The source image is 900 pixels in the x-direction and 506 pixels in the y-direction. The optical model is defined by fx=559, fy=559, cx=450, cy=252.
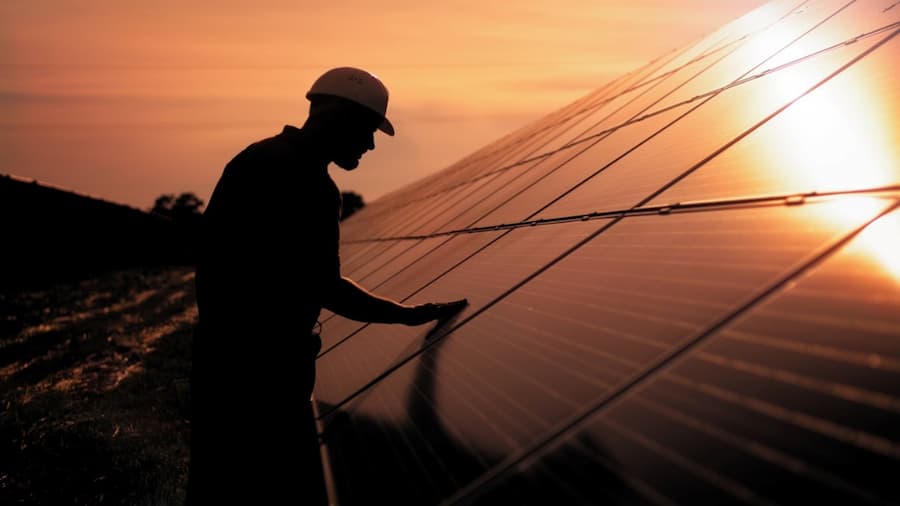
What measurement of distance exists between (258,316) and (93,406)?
5.85 metres

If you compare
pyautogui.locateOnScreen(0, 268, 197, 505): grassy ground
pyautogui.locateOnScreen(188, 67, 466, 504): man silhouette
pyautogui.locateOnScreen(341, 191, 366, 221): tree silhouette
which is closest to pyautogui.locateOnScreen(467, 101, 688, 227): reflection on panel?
pyautogui.locateOnScreen(188, 67, 466, 504): man silhouette

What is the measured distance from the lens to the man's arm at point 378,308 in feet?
10.8

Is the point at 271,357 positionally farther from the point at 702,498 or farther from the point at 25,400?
the point at 25,400

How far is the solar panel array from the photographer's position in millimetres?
1191

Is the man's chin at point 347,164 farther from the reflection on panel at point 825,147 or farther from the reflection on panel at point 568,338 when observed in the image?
the reflection on panel at point 825,147

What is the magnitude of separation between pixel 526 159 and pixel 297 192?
20.7ft

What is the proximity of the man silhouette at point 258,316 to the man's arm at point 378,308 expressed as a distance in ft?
0.56

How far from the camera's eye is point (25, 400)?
7297mm

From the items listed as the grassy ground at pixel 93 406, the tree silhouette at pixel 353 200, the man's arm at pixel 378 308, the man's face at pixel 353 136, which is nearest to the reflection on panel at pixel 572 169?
the man's arm at pixel 378 308

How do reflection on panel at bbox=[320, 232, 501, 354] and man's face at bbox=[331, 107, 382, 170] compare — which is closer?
man's face at bbox=[331, 107, 382, 170]

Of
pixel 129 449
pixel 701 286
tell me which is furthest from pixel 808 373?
pixel 129 449

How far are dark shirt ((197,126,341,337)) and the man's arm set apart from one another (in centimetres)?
21

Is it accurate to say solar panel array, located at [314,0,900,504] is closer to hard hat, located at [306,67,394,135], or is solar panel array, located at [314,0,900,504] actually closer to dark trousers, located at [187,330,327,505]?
dark trousers, located at [187,330,327,505]

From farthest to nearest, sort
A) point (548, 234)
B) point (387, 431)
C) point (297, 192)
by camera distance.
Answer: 1. point (548, 234)
2. point (297, 192)
3. point (387, 431)
